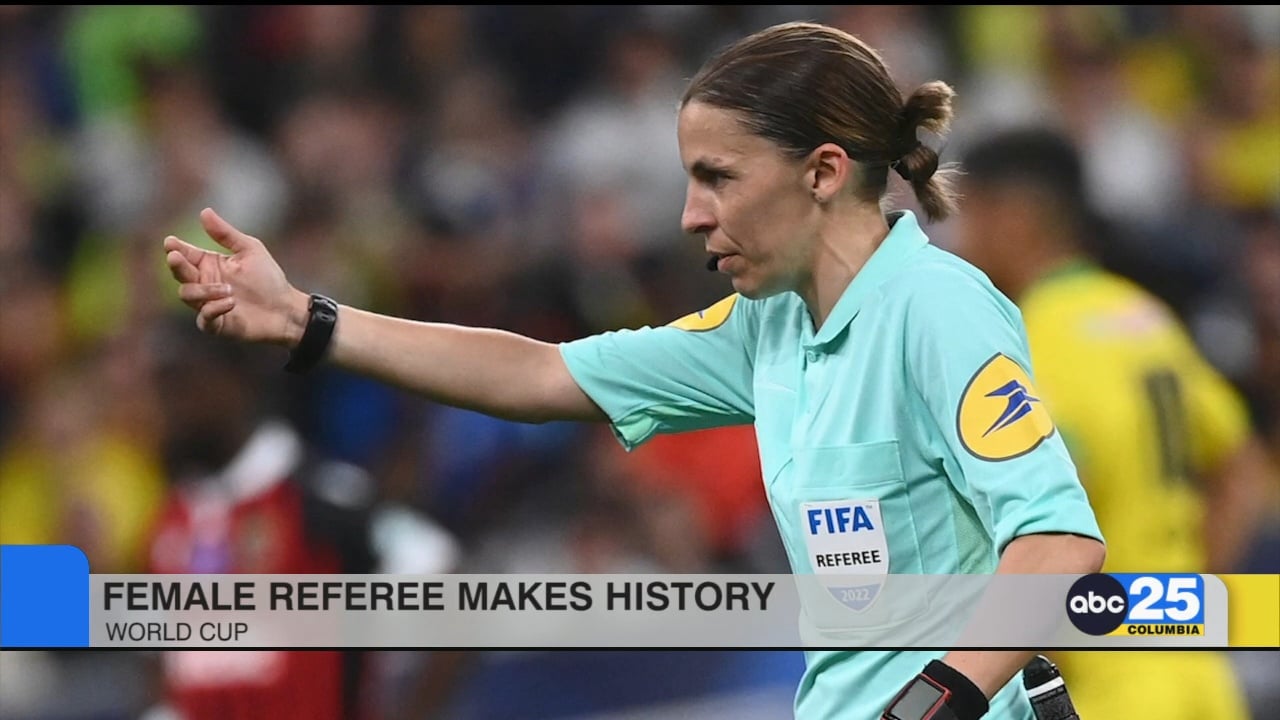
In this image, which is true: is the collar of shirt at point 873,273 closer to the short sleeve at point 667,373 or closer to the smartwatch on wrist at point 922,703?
the short sleeve at point 667,373

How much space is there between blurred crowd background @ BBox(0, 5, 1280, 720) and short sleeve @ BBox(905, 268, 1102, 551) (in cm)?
261

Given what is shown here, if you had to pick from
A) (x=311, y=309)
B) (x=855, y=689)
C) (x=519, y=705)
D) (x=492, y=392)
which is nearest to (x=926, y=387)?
(x=855, y=689)

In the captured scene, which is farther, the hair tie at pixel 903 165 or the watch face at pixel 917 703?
the hair tie at pixel 903 165

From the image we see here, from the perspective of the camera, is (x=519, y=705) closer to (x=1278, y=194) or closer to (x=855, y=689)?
(x=855, y=689)

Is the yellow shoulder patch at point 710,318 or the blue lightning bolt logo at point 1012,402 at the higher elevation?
the yellow shoulder patch at point 710,318

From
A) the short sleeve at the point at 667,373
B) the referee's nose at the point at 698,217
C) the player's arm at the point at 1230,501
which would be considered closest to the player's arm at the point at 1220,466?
the player's arm at the point at 1230,501

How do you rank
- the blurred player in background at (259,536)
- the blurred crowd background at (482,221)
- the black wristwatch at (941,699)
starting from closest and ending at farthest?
the black wristwatch at (941,699), the blurred player in background at (259,536), the blurred crowd background at (482,221)

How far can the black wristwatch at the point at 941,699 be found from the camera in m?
1.70

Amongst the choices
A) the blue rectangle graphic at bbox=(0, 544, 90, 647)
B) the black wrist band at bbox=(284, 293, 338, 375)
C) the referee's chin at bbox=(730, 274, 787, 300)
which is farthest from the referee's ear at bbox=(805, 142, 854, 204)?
the blue rectangle graphic at bbox=(0, 544, 90, 647)

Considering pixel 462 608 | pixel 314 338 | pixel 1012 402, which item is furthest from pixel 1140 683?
pixel 314 338

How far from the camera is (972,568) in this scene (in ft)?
6.19

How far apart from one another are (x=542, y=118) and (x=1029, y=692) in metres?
4.78

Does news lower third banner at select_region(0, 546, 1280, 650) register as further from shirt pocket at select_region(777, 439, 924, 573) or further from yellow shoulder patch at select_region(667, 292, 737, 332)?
yellow shoulder patch at select_region(667, 292, 737, 332)

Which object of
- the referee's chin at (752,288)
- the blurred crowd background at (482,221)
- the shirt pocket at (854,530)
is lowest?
the shirt pocket at (854,530)
